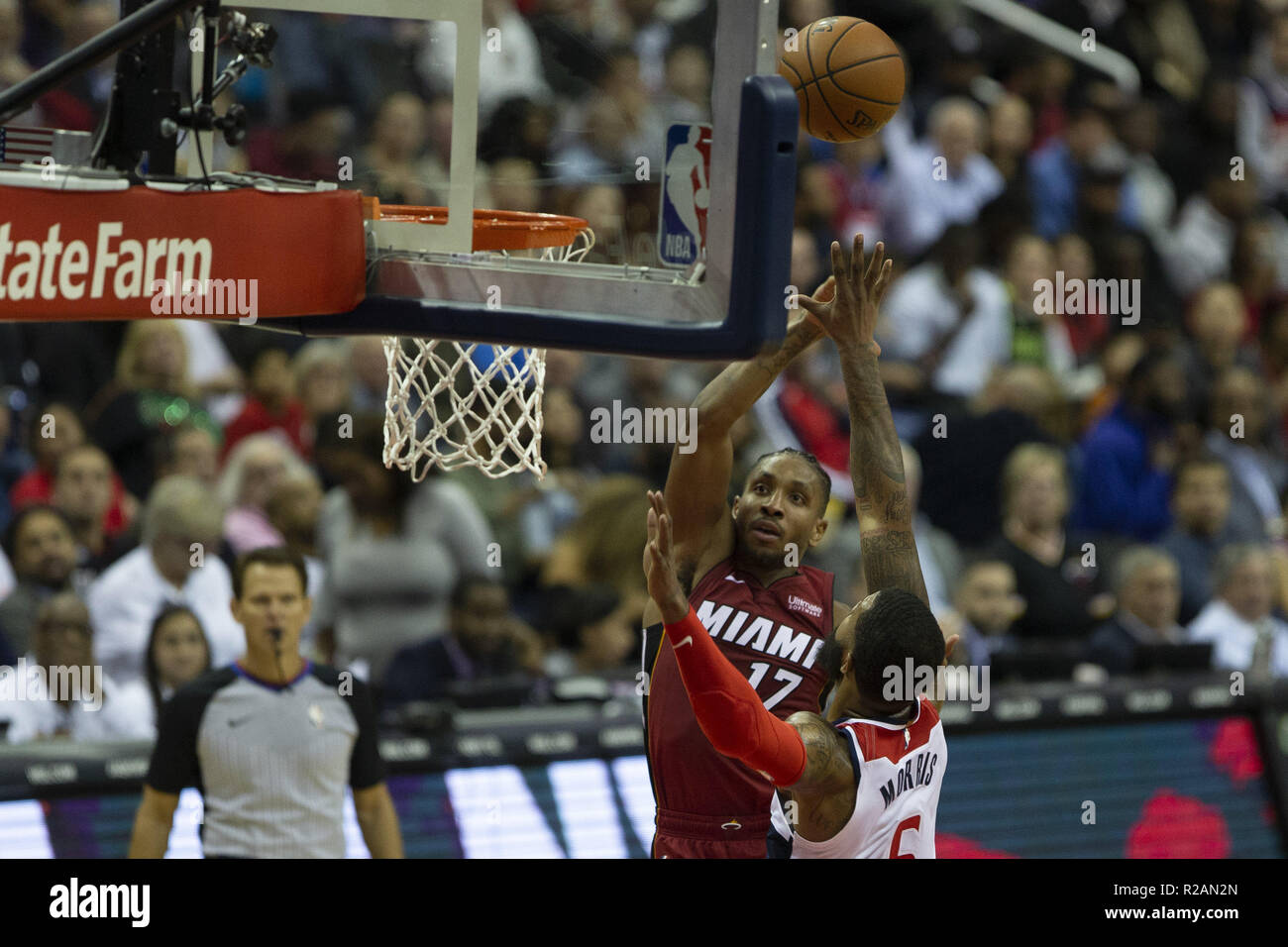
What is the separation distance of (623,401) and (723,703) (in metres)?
4.80

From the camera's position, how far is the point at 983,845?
7.21 meters

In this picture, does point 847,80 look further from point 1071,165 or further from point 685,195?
point 1071,165

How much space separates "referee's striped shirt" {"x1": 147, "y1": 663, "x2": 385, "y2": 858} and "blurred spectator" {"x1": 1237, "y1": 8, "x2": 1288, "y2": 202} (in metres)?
8.91

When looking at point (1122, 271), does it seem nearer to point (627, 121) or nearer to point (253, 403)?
point (253, 403)

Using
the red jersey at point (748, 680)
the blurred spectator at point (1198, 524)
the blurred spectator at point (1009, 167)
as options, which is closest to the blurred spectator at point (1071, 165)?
the blurred spectator at point (1009, 167)

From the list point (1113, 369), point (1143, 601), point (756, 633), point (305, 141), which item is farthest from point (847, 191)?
point (756, 633)

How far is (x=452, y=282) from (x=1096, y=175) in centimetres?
841

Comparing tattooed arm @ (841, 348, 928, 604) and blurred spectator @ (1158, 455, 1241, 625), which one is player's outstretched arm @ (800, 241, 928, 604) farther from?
blurred spectator @ (1158, 455, 1241, 625)

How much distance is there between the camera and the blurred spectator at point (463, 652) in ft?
23.4

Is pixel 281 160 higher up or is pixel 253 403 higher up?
pixel 281 160

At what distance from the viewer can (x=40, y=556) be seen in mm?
6914

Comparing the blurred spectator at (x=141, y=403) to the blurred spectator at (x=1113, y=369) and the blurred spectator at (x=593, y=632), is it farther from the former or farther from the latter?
the blurred spectator at (x=1113, y=369)

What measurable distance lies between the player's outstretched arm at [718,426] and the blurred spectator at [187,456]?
10.5 feet
